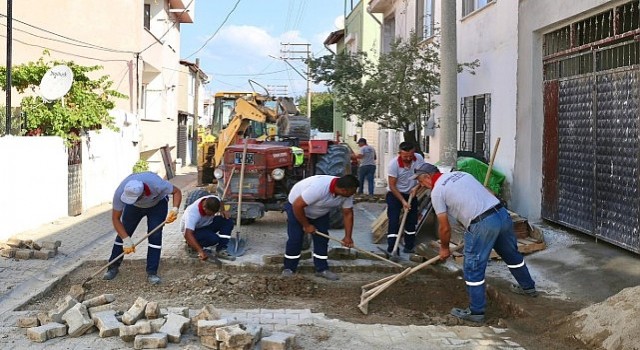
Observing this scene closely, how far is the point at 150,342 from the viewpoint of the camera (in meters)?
5.14

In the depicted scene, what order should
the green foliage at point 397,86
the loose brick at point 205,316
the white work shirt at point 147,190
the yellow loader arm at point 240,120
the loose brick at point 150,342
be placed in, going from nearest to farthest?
the loose brick at point 150,342
the loose brick at point 205,316
the white work shirt at point 147,190
the yellow loader arm at point 240,120
the green foliage at point 397,86

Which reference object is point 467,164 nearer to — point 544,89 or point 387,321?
point 544,89

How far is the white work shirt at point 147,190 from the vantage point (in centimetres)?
740

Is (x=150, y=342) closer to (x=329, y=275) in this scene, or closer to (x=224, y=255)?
(x=329, y=275)

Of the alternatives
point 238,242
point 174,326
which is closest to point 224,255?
point 238,242

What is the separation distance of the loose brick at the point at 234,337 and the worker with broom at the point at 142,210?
96.9 inches

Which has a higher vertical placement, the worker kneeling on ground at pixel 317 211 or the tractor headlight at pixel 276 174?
the tractor headlight at pixel 276 174

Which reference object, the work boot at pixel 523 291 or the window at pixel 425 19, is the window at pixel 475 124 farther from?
the work boot at pixel 523 291

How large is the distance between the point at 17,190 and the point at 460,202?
7497 mm

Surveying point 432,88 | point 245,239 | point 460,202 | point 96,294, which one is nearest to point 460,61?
point 432,88

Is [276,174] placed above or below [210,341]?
above

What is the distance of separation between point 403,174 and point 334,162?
9.28ft

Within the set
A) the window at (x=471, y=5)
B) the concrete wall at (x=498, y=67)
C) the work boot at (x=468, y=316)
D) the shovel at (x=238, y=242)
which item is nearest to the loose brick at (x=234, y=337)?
the work boot at (x=468, y=316)

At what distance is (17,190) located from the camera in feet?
34.9
